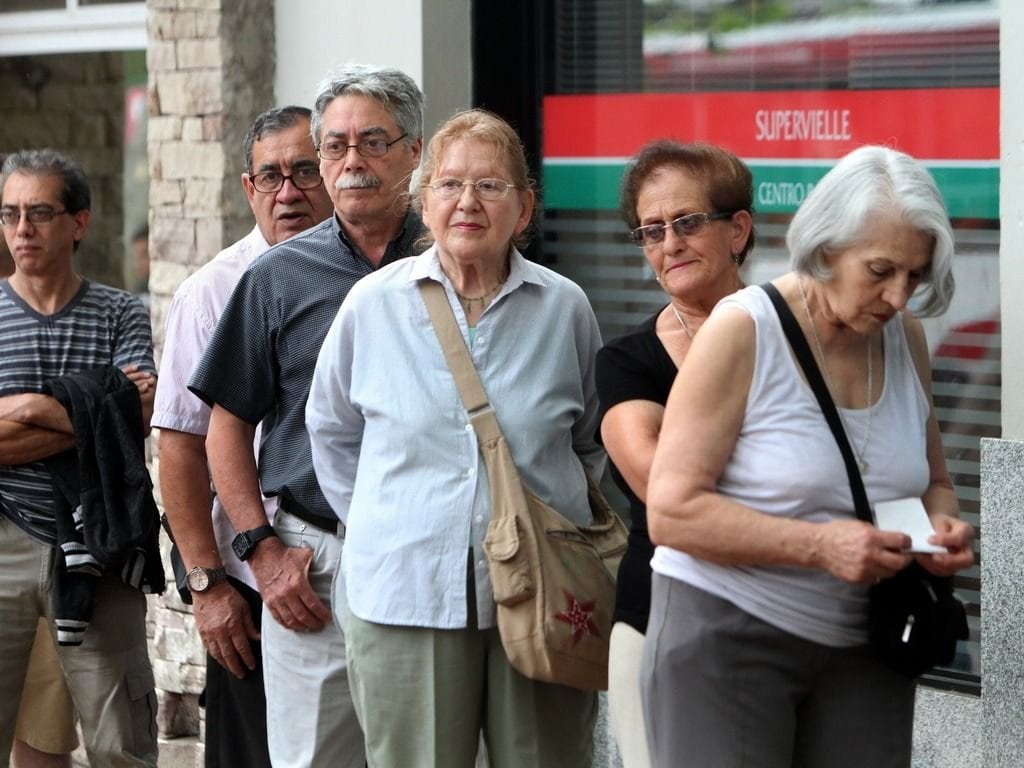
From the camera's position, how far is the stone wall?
7.66m

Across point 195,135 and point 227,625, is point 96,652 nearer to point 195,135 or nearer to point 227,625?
point 227,625

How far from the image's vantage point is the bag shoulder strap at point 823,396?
9.58ft

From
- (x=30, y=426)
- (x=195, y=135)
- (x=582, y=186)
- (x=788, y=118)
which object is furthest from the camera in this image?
(x=195, y=135)

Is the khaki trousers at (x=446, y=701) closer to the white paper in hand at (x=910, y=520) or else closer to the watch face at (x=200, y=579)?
the watch face at (x=200, y=579)

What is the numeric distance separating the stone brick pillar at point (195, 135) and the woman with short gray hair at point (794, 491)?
11.3 ft

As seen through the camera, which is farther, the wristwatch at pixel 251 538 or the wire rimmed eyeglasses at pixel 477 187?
the wristwatch at pixel 251 538

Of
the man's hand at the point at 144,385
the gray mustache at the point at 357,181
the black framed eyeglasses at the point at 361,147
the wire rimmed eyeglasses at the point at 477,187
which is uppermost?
the black framed eyeglasses at the point at 361,147

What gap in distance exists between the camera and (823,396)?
2.95 meters

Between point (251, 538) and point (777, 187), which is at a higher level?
point (777, 187)

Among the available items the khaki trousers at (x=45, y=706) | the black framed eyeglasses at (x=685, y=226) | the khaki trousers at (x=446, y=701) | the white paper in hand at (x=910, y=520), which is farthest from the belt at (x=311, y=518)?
the white paper in hand at (x=910, y=520)

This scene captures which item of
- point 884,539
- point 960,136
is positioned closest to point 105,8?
point 960,136

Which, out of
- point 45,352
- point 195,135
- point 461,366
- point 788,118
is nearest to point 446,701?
point 461,366

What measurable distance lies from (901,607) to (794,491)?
26 centimetres

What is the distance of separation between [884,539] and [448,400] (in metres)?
1.10
